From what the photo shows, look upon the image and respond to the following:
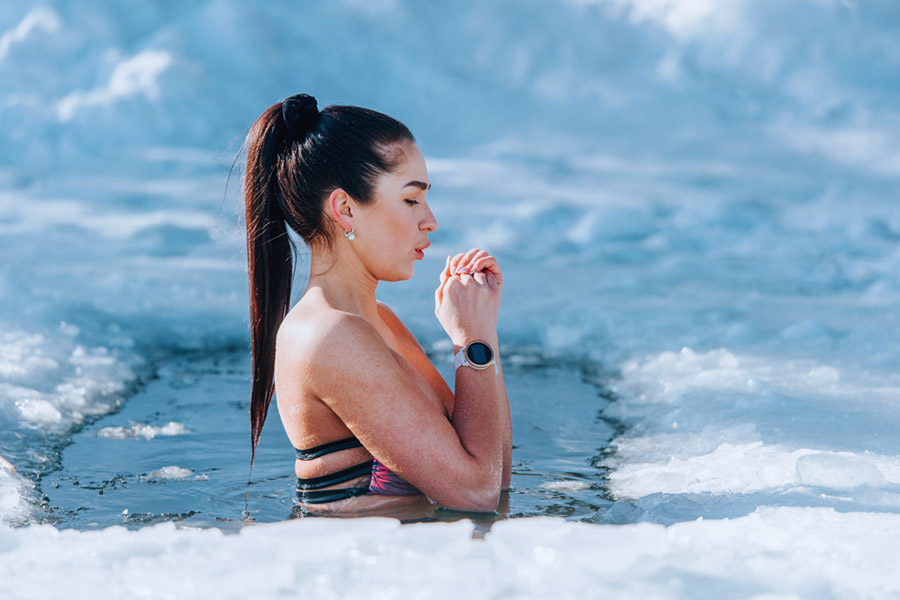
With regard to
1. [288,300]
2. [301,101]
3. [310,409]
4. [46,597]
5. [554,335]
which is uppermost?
[554,335]

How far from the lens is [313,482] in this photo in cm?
252

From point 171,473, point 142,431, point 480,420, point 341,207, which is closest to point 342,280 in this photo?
point 341,207

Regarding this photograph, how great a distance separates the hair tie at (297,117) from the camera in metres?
2.51

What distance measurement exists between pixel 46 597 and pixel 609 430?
283cm

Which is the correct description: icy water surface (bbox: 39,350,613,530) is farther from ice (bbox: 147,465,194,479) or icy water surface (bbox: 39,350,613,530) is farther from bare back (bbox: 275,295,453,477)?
bare back (bbox: 275,295,453,477)

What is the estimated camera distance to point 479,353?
244 cm

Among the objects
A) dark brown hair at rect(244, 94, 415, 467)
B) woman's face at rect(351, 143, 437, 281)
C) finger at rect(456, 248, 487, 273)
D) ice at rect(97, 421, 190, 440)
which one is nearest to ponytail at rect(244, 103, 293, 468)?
dark brown hair at rect(244, 94, 415, 467)

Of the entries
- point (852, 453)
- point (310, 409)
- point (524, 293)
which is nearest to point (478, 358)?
point (310, 409)

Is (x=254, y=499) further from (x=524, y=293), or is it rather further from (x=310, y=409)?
(x=524, y=293)

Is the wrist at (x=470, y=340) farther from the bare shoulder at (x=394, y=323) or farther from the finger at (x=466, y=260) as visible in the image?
the bare shoulder at (x=394, y=323)

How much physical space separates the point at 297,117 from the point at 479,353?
78 cm

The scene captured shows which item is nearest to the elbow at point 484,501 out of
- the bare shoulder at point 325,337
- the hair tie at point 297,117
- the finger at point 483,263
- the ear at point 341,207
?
the bare shoulder at point 325,337

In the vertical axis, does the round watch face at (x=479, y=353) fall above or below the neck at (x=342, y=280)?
below

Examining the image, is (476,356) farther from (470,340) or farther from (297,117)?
(297,117)
